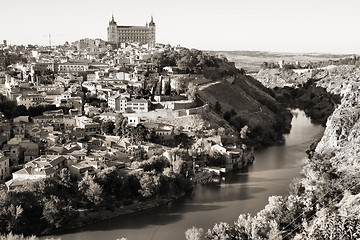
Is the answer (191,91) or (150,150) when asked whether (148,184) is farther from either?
Answer: (191,91)

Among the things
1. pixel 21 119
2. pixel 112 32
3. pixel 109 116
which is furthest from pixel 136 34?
pixel 21 119

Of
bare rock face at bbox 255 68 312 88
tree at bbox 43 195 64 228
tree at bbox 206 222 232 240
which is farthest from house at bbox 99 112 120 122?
bare rock face at bbox 255 68 312 88

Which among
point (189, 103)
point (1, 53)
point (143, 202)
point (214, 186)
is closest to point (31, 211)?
point (143, 202)

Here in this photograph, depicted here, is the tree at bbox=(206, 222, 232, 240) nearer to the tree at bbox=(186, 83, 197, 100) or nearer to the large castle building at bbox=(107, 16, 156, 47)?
the tree at bbox=(186, 83, 197, 100)

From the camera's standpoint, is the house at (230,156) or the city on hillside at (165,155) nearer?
the city on hillside at (165,155)

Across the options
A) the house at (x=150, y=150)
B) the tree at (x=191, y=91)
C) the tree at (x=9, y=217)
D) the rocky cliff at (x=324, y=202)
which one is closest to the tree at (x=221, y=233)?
the rocky cliff at (x=324, y=202)

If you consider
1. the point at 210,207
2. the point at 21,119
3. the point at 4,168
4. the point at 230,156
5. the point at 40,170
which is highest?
the point at 21,119

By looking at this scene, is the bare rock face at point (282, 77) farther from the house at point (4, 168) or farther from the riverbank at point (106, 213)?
the house at point (4, 168)

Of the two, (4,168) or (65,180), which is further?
(4,168)

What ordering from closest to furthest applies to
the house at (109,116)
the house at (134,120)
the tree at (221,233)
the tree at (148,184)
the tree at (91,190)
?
the tree at (221,233) < the tree at (91,190) < the tree at (148,184) < the house at (109,116) < the house at (134,120)
